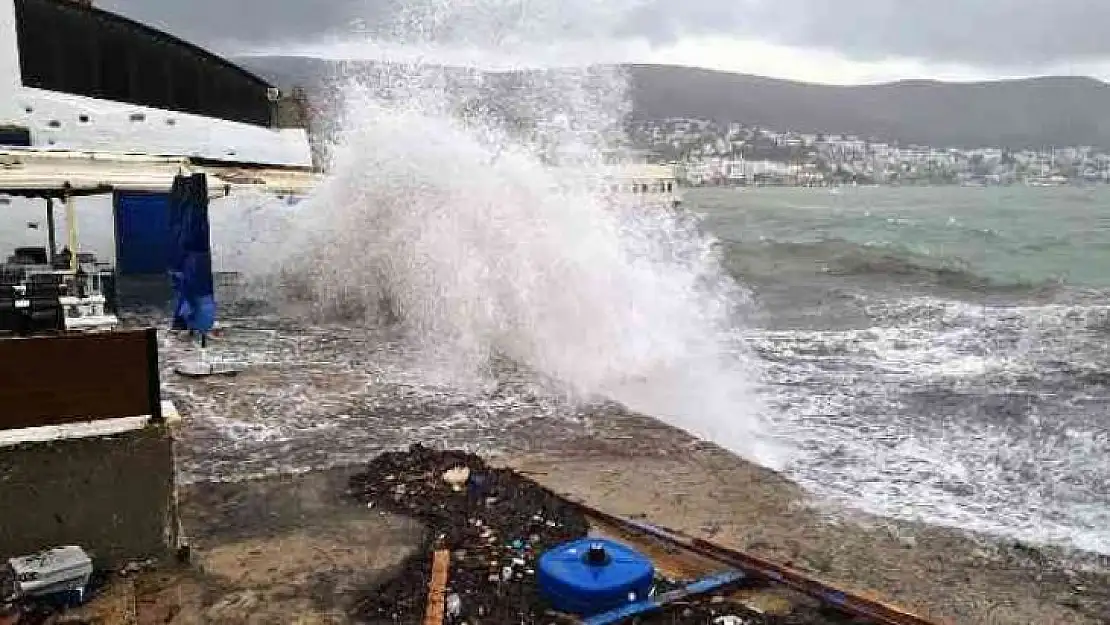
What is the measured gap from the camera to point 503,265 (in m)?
12.8

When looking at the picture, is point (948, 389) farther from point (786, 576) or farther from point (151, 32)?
point (151, 32)

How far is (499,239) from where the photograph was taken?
13125 mm

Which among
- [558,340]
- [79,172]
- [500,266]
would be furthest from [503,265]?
[79,172]

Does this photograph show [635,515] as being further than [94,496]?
Yes

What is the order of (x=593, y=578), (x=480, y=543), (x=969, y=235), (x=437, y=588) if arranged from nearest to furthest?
(x=593, y=578) → (x=437, y=588) → (x=480, y=543) → (x=969, y=235)

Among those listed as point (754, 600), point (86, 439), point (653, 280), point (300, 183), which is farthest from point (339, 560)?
point (300, 183)

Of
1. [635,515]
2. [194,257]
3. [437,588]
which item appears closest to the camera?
[437,588]

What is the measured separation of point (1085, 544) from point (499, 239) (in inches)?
340

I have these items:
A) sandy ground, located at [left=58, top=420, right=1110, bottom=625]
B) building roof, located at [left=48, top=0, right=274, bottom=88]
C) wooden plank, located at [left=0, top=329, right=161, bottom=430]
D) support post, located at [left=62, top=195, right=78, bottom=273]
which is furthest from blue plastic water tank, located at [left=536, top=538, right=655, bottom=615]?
building roof, located at [left=48, top=0, right=274, bottom=88]

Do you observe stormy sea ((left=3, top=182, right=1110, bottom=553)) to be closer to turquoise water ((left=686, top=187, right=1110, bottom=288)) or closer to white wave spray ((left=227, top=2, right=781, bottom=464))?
white wave spray ((left=227, top=2, right=781, bottom=464))

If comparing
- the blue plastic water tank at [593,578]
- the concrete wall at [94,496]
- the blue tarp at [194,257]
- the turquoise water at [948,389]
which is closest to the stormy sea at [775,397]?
the turquoise water at [948,389]

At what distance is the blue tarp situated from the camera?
8.93m

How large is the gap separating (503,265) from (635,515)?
718 cm

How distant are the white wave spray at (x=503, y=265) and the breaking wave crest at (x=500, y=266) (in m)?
0.03
